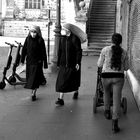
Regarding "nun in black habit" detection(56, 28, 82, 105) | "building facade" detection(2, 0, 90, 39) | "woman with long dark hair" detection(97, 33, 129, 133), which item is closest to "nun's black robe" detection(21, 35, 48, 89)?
"nun in black habit" detection(56, 28, 82, 105)

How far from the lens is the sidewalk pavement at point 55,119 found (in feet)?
20.8

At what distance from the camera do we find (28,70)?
9406 mm

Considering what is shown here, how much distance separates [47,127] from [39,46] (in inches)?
117

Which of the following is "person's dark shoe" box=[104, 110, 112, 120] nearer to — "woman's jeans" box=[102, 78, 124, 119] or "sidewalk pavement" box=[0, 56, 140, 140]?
"sidewalk pavement" box=[0, 56, 140, 140]

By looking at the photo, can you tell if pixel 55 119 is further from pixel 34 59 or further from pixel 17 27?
pixel 17 27

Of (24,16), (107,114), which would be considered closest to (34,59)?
(107,114)

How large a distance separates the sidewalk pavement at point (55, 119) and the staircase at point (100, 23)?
41.2ft

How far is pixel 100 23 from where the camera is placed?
25.3 meters

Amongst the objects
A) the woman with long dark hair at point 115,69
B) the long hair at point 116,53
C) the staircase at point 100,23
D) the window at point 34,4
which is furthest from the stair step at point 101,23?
the window at point 34,4

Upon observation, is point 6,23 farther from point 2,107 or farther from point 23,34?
point 2,107

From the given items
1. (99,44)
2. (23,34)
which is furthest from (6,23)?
(99,44)

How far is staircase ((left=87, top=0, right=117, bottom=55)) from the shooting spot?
23.1m

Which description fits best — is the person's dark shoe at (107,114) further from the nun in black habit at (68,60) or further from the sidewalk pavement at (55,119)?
the nun in black habit at (68,60)

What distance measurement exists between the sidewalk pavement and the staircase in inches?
494
